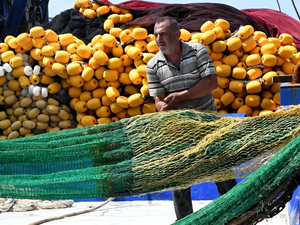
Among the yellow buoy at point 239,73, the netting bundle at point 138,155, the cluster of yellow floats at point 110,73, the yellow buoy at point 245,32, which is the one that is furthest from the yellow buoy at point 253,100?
the netting bundle at point 138,155

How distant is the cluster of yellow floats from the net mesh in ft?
11.7

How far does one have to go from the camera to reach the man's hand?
3.11 metres

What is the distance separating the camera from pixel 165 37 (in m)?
3.13

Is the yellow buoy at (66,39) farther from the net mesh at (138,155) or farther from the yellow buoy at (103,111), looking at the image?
the net mesh at (138,155)

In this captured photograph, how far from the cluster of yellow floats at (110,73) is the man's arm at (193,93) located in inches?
105


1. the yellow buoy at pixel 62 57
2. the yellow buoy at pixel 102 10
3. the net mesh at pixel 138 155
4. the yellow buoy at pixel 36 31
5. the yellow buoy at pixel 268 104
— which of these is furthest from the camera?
the yellow buoy at pixel 102 10

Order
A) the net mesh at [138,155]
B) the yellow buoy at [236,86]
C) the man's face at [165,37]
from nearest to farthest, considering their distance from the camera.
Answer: the net mesh at [138,155] < the man's face at [165,37] < the yellow buoy at [236,86]

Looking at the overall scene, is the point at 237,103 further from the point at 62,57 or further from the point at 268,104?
the point at 62,57

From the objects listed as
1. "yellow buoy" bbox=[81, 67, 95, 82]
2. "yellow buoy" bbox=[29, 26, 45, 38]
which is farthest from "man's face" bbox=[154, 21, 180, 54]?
"yellow buoy" bbox=[29, 26, 45, 38]

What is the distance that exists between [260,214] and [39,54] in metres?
5.15

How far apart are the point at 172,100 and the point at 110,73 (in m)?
3.04

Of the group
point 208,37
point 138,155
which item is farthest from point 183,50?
point 208,37

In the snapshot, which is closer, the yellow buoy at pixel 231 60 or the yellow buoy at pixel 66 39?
the yellow buoy at pixel 231 60

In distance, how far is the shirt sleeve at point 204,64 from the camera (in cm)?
319
